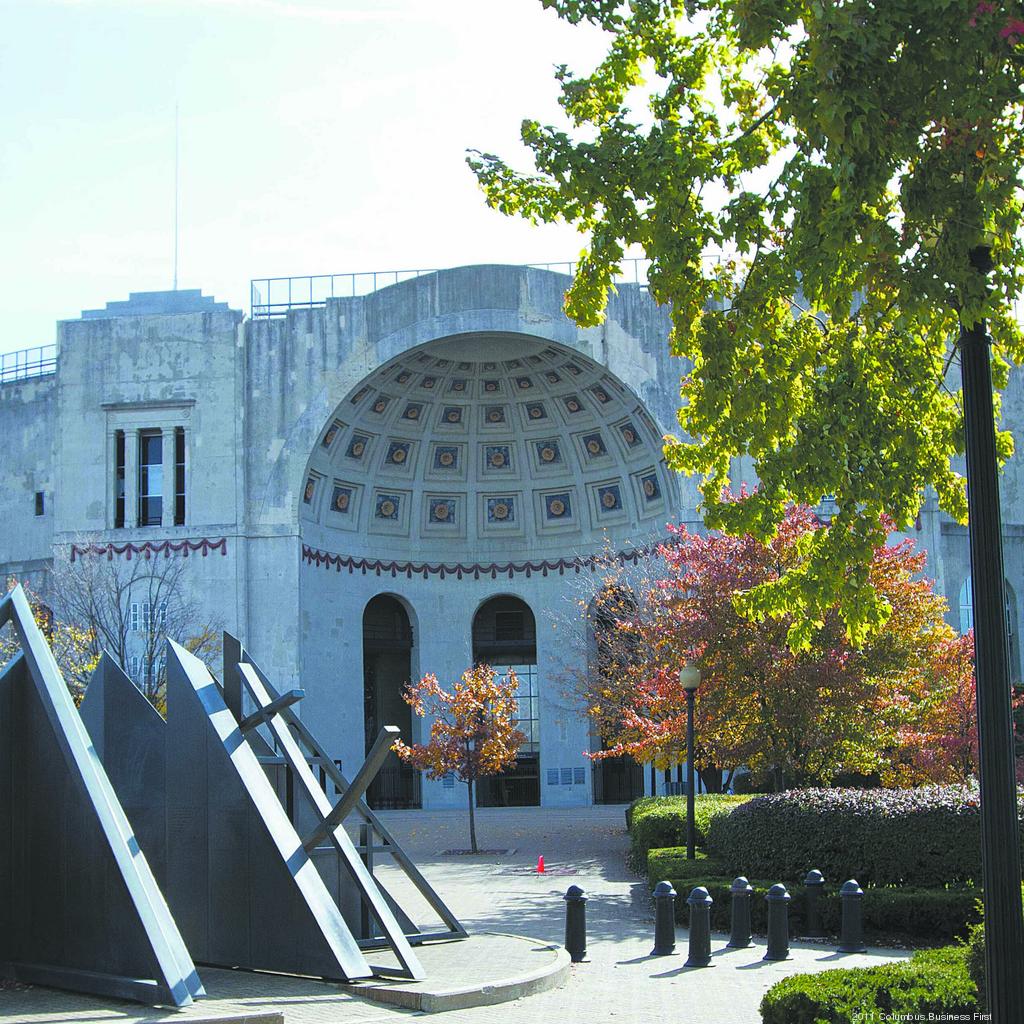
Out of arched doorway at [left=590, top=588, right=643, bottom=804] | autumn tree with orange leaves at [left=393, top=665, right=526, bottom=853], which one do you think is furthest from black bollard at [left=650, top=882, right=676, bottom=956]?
arched doorway at [left=590, top=588, right=643, bottom=804]

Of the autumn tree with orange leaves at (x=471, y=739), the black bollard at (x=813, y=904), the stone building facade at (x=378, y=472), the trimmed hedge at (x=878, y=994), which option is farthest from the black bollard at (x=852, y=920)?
the stone building facade at (x=378, y=472)

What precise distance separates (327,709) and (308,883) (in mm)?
30666

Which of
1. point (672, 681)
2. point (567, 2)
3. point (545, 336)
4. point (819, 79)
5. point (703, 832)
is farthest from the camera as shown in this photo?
point (545, 336)

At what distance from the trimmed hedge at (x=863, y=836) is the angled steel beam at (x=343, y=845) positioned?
6356 millimetres

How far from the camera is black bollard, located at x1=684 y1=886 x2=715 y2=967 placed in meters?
14.1

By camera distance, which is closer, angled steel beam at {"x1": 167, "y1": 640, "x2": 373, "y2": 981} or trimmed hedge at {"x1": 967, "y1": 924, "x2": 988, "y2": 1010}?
trimmed hedge at {"x1": 967, "y1": 924, "x2": 988, "y2": 1010}

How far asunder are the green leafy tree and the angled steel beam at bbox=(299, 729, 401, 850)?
365cm

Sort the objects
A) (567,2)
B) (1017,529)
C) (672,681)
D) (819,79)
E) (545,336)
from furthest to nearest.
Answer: (1017,529) → (545,336) → (672,681) → (567,2) → (819,79)

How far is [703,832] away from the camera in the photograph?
74.0ft

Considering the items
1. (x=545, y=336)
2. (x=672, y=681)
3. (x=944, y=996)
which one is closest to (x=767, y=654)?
(x=672, y=681)

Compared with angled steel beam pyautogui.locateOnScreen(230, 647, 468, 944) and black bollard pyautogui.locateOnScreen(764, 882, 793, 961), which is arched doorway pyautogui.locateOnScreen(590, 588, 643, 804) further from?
angled steel beam pyautogui.locateOnScreen(230, 647, 468, 944)

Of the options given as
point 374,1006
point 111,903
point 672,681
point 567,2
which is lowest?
point 374,1006

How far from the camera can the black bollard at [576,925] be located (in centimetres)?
1453

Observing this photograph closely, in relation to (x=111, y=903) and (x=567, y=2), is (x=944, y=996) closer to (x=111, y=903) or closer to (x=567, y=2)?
(x=111, y=903)
